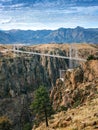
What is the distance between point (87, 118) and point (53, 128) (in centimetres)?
740

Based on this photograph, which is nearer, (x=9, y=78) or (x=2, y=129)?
(x=2, y=129)

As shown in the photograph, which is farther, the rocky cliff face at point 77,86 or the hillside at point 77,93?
the rocky cliff face at point 77,86

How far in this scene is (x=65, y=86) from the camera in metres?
110

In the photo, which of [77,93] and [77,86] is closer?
[77,93]

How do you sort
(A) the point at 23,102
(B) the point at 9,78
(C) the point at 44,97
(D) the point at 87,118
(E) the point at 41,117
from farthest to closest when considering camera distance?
(B) the point at 9,78
(A) the point at 23,102
(E) the point at 41,117
(C) the point at 44,97
(D) the point at 87,118

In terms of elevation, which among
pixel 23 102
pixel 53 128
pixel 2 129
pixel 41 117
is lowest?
pixel 23 102

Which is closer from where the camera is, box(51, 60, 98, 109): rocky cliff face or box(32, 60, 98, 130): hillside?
box(32, 60, 98, 130): hillside

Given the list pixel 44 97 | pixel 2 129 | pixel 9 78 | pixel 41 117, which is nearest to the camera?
pixel 44 97

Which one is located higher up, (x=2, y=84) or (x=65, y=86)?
(x=65, y=86)

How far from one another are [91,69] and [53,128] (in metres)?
48.5

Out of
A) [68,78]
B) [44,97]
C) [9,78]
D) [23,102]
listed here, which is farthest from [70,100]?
[9,78]

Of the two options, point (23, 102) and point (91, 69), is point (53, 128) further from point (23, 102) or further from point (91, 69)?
point (23, 102)

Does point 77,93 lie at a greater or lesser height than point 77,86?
greater

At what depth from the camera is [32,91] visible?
191m
